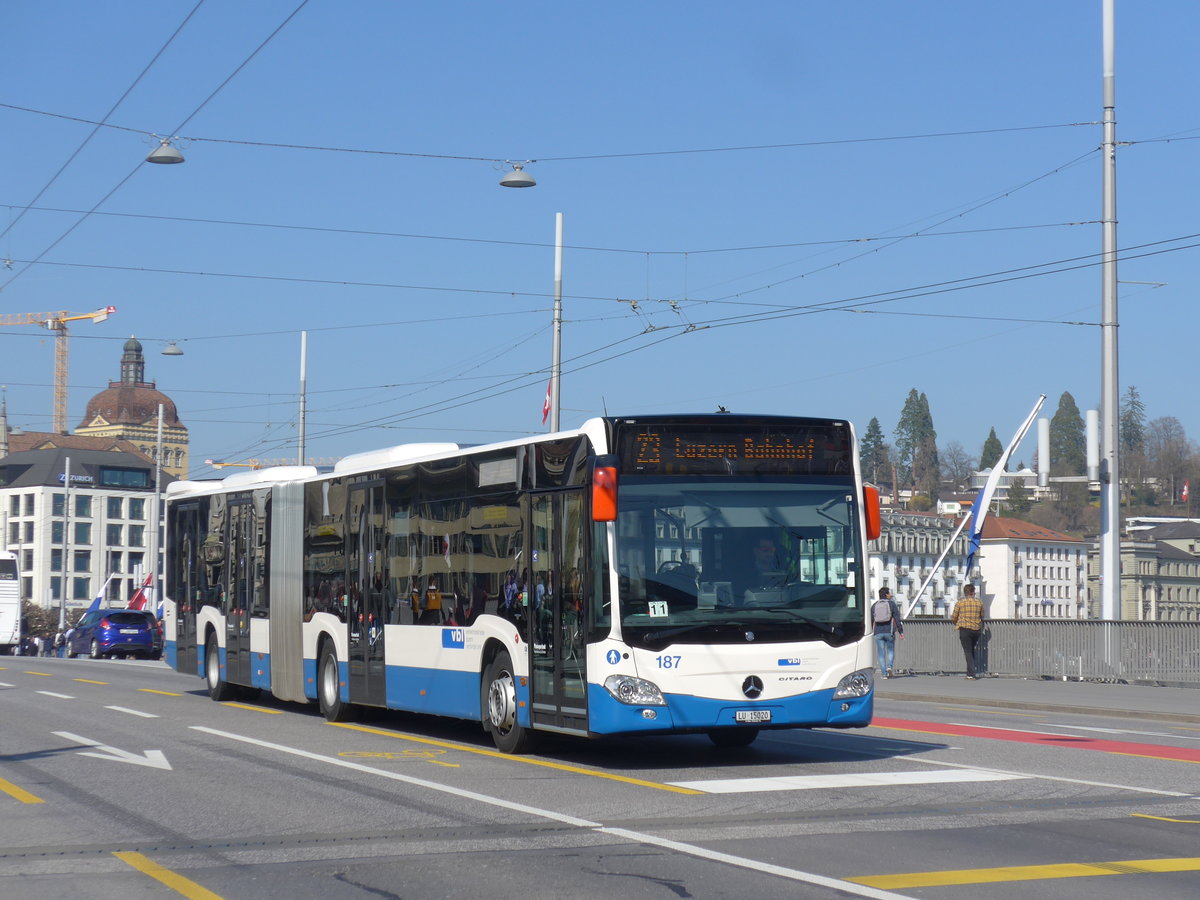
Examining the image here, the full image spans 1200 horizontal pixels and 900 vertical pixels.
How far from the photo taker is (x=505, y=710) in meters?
15.0

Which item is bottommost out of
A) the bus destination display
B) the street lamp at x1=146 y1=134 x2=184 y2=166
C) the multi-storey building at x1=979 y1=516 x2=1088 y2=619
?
the multi-storey building at x1=979 y1=516 x2=1088 y2=619

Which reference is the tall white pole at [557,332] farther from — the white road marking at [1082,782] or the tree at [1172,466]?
the tree at [1172,466]

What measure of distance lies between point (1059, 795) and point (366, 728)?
900 centimetres

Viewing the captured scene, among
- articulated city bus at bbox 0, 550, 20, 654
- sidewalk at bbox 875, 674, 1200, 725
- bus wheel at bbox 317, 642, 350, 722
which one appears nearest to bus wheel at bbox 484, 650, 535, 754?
bus wheel at bbox 317, 642, 350, 722

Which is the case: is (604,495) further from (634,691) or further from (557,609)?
(634,691)

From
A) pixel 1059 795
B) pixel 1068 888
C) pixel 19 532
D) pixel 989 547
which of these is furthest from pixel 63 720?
pixel 989 547

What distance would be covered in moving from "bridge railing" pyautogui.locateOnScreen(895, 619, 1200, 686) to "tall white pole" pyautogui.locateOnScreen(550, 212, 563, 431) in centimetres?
1046

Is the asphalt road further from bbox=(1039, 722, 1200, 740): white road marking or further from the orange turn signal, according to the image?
the orange turn signal

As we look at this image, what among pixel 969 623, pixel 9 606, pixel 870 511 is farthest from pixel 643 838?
pixel 9 606

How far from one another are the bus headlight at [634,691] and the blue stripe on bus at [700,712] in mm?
43

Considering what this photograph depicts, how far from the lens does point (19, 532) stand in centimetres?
16100

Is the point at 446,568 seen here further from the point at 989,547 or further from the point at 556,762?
the point at 989,547

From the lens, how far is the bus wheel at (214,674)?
2358 centimetres

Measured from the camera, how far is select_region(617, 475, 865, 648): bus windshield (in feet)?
44.2
